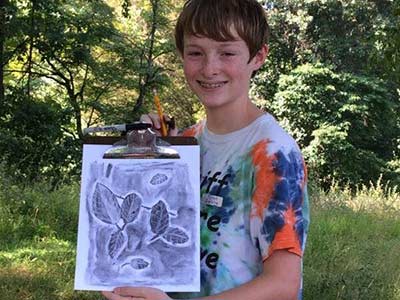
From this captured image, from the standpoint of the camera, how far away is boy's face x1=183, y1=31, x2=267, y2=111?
146 cm

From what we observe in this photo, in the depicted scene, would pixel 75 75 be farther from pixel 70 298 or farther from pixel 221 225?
pixel 221 225

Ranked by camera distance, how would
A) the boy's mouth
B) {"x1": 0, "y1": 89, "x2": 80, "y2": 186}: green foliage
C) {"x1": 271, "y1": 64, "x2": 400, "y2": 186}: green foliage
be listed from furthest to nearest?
{"x1": 271, "y1": 64, "x2": 400, "y2": 186}: green foliage → {"x1": 0, "y1": 89, "x2": 80, "y2": 186}: green foliage → the boy's mouth

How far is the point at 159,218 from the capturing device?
1.39m

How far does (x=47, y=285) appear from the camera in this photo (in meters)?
4.40

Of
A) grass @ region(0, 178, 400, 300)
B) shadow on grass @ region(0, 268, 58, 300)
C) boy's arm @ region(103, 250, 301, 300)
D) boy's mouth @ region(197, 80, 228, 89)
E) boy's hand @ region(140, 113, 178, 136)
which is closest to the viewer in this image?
boy's arm @ region(103, 250, 301, 300)

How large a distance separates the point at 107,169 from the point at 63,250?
4.01m

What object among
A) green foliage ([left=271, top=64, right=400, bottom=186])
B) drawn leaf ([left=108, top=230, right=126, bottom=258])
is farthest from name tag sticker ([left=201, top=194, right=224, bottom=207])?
green foliage ([left=271, top=64, right=400, bottom=186])

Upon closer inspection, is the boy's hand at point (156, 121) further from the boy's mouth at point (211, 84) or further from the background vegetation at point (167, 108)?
the background vegetation at point (167, 108)

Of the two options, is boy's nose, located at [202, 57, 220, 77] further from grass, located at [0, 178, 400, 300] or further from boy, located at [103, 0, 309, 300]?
grass, located at [0, 178, 400, 300]

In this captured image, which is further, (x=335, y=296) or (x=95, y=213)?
(x=335, y=296)

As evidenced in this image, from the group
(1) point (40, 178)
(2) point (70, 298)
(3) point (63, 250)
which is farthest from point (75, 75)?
(2) point (70, 298)

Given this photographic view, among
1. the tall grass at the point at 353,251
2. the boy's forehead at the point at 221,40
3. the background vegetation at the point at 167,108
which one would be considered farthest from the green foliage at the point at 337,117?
the boy's forehead at the point at 221,40

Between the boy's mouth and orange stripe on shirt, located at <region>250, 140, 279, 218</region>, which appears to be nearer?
orange stripe on shirt, located at <region>250, 140, 279, 218</region>

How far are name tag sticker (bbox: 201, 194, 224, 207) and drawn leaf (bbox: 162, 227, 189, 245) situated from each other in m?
0.11
